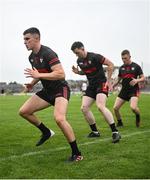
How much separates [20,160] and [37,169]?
84cm

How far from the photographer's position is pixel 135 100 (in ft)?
44.3

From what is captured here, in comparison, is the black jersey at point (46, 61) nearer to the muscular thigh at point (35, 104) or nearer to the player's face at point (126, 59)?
the muscular thigh at point (35, 104)

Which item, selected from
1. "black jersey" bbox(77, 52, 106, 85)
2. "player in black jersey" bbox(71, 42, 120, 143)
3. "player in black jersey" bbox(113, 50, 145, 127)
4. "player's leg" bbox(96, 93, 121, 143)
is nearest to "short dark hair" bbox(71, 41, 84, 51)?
"player in black jersey" bbox(71, 42, 120, 143)

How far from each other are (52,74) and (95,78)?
335cm

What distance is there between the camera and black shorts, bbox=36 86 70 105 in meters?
8.20

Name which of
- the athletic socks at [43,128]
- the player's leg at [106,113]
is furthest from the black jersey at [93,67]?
the athletic socks at [43,128]

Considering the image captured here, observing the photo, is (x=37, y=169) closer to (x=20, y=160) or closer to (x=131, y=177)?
(x=20, y=160)

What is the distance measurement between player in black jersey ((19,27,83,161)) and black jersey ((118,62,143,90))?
5.27 metres

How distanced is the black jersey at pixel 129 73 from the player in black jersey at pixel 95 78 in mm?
2729

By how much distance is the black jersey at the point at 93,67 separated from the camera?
1052 cm

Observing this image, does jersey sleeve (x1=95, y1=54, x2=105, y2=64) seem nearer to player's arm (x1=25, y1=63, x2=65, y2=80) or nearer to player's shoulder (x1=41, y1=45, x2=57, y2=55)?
player's shoulder (x1=41, y1=45, x2=57, y2=55)

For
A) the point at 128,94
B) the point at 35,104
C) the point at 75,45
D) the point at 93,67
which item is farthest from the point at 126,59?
the point at 35,104

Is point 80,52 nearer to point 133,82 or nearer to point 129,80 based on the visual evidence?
point 133,82

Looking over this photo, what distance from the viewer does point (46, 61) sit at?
7.99m
